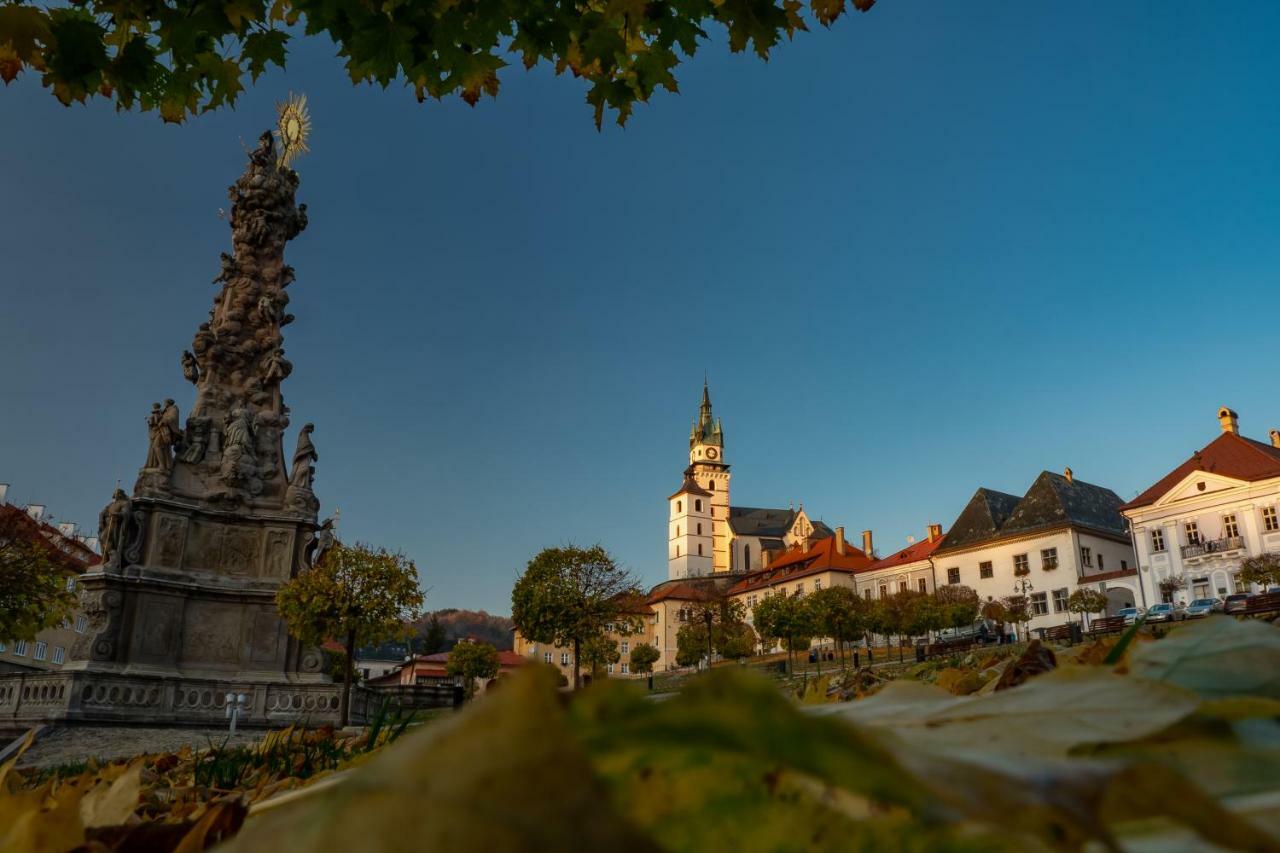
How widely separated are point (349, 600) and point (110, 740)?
5404mm

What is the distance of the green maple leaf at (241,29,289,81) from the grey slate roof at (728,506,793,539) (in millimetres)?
116845

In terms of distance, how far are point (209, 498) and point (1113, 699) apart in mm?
23024

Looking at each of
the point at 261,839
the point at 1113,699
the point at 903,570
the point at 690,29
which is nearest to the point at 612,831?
the point at 261,839

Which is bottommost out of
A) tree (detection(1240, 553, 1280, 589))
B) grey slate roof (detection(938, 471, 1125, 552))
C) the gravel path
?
the gravel path

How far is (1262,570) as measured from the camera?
46.1 metres

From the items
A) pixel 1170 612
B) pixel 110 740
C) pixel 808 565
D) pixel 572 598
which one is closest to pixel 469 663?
pixel 572 598

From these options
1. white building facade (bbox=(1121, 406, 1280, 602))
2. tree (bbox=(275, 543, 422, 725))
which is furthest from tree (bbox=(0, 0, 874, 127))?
white building facade (bbox=(1121, 406, 1280, 602))

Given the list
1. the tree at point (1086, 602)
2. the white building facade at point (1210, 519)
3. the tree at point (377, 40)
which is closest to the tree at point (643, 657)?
the tree at point (1086, 602)

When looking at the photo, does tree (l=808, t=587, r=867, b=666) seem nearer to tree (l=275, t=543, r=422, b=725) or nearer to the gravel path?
tree (l=275, t=543, r=422, b=725)

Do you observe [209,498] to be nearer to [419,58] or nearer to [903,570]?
[419,58]

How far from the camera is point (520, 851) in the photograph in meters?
0.30

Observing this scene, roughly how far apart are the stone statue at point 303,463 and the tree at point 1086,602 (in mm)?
51756

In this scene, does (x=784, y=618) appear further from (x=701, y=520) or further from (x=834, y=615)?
(x=701, y=520)

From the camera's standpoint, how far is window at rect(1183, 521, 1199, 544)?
53.8m
